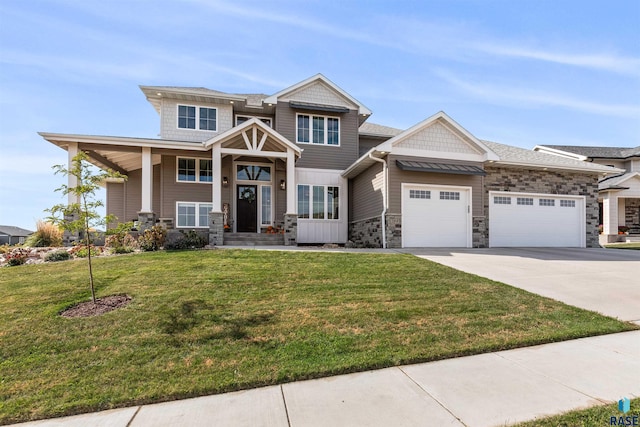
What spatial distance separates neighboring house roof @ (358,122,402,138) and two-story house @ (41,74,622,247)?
29 cm

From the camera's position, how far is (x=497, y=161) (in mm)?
12688

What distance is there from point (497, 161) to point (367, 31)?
23.1 ft

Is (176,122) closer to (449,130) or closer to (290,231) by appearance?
(290,231)

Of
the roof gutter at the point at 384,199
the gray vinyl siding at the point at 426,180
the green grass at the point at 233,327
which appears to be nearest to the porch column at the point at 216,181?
the green grass at the point at 233,327

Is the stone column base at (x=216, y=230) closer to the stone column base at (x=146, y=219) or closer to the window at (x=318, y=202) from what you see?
the stone column base at (x=146, y=219)

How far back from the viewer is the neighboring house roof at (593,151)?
2612cm

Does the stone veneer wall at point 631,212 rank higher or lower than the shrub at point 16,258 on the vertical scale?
higher

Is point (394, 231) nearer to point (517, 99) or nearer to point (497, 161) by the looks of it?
point (497, 161)

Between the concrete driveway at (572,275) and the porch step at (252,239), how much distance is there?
5.69m

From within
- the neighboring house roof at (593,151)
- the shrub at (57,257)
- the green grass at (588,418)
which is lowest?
the green grass at (588,418)

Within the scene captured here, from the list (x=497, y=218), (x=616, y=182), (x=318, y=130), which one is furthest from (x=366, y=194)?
(x=616, y=182)

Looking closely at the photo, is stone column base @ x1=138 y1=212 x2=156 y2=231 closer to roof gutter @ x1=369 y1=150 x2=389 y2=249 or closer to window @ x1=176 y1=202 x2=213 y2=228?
window @ x1=176 y1=202 x2=213 y2=228

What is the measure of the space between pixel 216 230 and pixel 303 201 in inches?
170

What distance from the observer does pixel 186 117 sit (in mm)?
14312
